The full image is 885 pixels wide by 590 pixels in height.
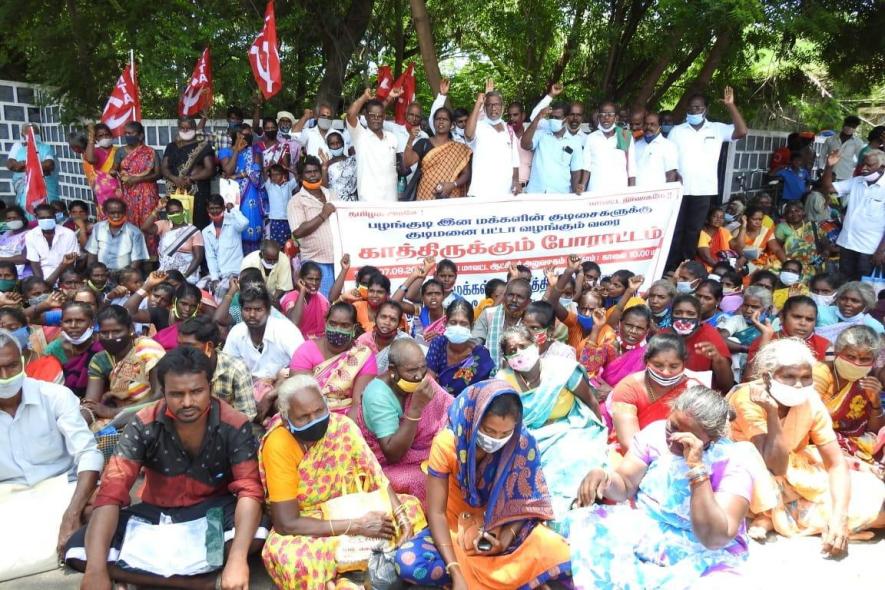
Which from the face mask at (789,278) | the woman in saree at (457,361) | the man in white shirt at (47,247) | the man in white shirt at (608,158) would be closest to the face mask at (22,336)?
the man in white shirt at (47,247)

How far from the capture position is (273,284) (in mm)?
6699

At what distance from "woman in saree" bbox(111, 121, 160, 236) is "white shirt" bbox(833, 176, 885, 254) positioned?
7496mm

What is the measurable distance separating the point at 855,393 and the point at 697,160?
4.26 meters

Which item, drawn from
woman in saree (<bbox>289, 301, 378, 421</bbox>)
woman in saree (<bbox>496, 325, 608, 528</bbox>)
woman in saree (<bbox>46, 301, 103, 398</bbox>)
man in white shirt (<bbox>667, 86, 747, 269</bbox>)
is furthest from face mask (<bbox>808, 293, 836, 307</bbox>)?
woman in saree (<bbox>46, 301, 103, 398</bbox>)

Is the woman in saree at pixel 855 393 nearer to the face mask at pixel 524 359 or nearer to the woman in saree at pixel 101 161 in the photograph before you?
the face mask at pixel 524 359

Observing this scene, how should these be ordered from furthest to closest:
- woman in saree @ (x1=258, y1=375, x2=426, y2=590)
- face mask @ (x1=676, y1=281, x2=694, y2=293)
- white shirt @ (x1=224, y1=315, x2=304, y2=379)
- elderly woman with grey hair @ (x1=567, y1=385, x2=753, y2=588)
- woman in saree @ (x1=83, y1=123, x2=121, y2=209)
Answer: woman in saree @ (x1=83, y1=123, x2=121, y2=209)
face mask @ (x1=676, y1=281, x2=694, y2=293)
white shirt @ (x1=224, y1=315, x2=304, y2=379)
woman in saree @ (x1=258, y1=375, x2=426, y2=590)
elderly woman with grey hair @ (x1=567, y1=385, x2=753, y2=588)

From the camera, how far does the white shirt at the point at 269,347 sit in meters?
5.07

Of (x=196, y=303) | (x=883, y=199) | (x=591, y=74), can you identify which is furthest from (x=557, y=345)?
(x=591, y=74)

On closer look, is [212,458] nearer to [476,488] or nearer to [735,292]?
[476,488]

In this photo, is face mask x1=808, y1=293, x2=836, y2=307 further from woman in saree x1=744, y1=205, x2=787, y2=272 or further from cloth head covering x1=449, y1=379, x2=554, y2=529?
cloth head covering x1=449, y1=379, x2=554, y2=529

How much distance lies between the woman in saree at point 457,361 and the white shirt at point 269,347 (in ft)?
3.16

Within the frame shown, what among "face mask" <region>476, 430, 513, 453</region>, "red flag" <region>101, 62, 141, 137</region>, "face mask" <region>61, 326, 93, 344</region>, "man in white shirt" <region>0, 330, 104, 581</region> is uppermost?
"red flag" <region>101, 62, 141, 137</region>

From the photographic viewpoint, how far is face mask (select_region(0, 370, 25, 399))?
3783 millimetres

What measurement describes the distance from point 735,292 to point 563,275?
1.40m
